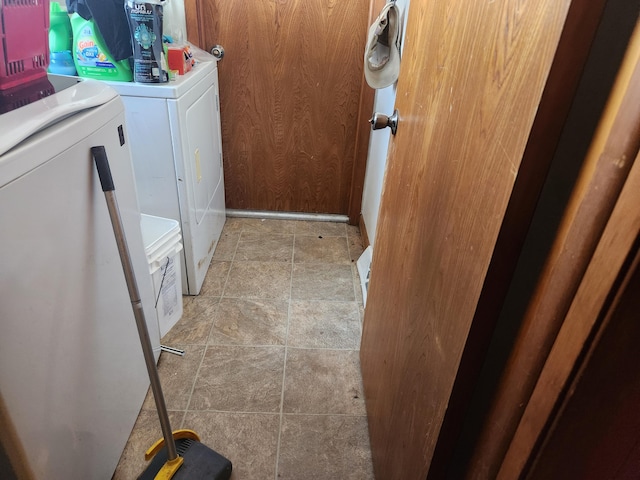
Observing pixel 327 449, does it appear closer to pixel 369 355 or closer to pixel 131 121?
pixel 369 355

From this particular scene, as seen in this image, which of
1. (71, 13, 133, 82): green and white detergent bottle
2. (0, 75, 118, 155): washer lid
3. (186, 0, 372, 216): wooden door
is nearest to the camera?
(0, 75, 118, 155): washer lid

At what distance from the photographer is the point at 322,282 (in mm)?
2100

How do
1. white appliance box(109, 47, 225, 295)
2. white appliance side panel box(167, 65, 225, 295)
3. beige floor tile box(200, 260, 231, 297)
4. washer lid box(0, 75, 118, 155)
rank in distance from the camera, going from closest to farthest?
washer lid box(0, 75, 118, 155), white appliance box(109, 47, 225, 295), white appliance side panel box(167, 65, 225, 295), beige floor tile box(200, 260, 231, 297)

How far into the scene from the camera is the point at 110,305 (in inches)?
43.2

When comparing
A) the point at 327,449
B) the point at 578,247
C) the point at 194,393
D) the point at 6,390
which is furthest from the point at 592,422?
the point at 194,393

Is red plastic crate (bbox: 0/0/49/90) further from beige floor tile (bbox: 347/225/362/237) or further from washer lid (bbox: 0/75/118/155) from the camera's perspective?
beige floor tile (bbox: 347/225/362/237)

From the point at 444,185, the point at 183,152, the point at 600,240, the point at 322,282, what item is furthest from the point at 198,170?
the point at 600,240

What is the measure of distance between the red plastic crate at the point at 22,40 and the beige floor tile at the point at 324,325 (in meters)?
1.21

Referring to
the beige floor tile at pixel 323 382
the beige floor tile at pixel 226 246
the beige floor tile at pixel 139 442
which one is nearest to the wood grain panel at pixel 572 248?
the beige floor tile at pixel 323 382

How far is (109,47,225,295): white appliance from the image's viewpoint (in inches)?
61.4

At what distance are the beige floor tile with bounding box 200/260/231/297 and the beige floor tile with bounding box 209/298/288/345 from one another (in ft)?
0.27

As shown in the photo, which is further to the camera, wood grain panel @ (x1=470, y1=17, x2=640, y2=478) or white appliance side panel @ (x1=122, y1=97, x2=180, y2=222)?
white appliance side panel @ (x1=122, y1=97, x2=180, y2=222)

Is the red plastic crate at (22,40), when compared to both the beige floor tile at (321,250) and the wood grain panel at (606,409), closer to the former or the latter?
the wood grain panel at (606,409)

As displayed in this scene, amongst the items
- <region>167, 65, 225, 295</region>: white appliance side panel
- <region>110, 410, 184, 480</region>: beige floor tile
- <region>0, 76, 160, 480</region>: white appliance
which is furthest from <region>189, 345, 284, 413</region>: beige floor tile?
<region>167, 65, 225, 295</region>: white appliance side panel
